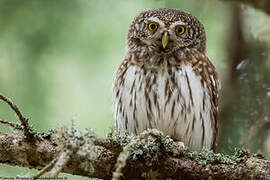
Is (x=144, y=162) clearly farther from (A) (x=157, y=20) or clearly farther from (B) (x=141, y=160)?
(A) (x=157, y=20)

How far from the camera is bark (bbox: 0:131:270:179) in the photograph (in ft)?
9.04

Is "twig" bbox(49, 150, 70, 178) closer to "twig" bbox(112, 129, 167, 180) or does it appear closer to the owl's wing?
"twig" bbox(112, 129, 167, 180)

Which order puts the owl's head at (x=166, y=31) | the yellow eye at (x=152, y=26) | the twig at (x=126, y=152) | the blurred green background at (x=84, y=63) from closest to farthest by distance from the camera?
the twig at (x=126, y=152)
the owl's head at (x=166, y=31)
the yellow eye at (x=152, y=26)
the blurred green background at (x=84, y=63)

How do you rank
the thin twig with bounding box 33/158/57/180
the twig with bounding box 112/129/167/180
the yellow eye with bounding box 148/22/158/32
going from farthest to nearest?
the yellow eye with bounding box 148/22/158/32 < the thin twig with bounding box 33/158/57/180 < the twig with bounding box 112/129/167/180

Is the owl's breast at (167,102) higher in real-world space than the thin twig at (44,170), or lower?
higher

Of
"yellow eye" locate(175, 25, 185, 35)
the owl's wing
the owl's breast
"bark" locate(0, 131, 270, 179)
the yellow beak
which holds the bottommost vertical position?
"bark" locate(0, 131, 270, 179)

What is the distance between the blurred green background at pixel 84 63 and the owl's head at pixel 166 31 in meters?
0.52

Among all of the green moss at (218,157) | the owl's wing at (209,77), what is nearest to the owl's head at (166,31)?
the owl's wing at (209,77)

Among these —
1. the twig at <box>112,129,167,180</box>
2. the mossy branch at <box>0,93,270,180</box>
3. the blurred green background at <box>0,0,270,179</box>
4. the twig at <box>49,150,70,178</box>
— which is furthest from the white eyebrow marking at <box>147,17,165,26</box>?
the twig at <box>49,150,70,178</box>

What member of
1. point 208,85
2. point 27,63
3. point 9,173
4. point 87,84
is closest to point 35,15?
point 27,63

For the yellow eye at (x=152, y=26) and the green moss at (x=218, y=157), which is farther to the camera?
the yellow eye at (x=152, y=26)

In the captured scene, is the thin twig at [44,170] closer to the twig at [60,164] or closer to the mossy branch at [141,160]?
the twig at [60,164]

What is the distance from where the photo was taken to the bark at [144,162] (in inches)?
108

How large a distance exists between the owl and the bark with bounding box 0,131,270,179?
683 millimetres
